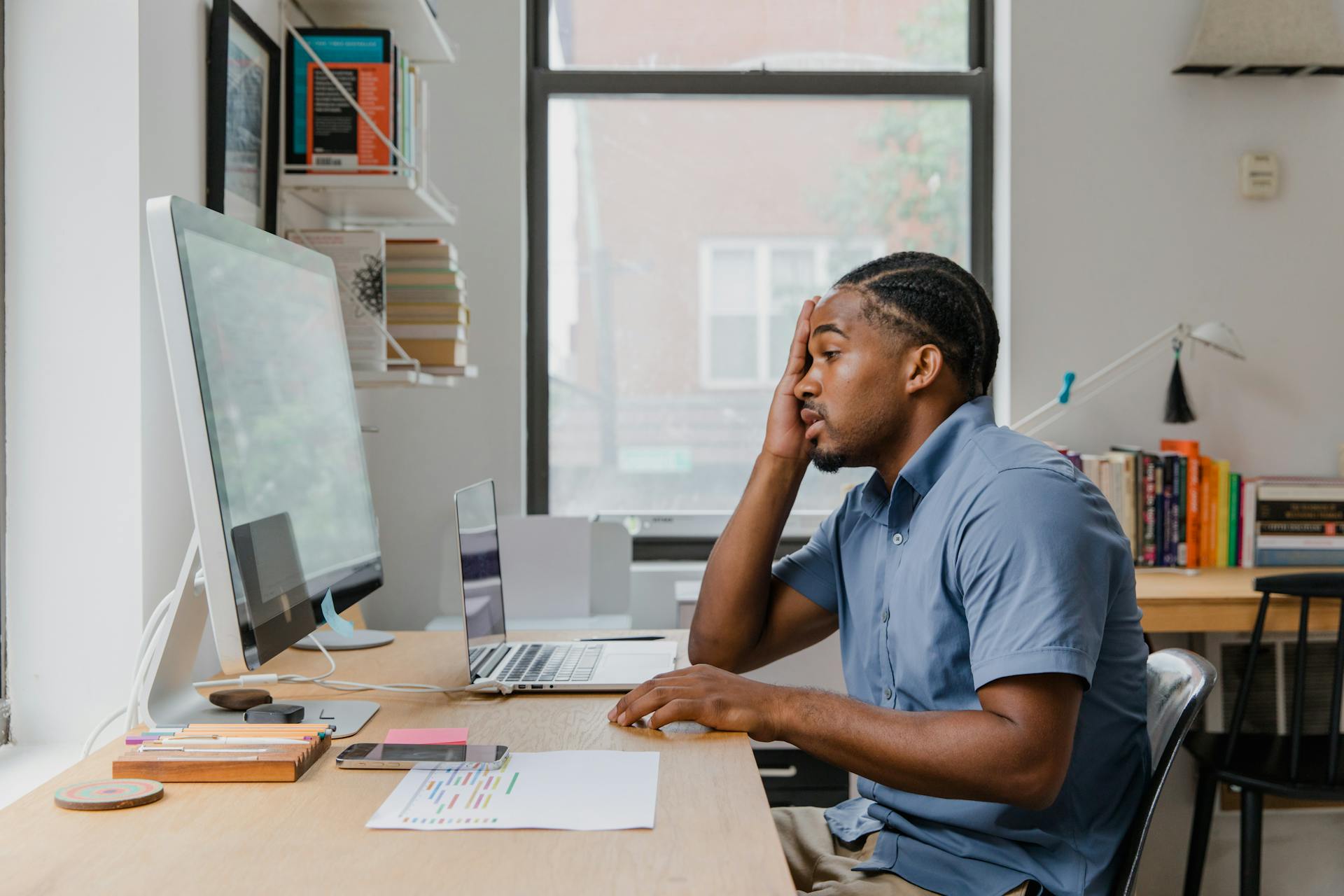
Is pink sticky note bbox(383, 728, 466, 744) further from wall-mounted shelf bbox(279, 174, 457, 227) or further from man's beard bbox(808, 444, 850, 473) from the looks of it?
wall-mounted shelf bbox(279, 174, 457, 227)

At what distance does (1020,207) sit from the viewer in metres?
3.10

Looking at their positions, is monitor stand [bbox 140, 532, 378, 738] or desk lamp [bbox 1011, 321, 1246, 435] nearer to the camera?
monitor stand [bbox 140, 532, 378, 738]

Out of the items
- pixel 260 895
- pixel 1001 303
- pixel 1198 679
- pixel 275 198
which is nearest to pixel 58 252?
pixel 275 198

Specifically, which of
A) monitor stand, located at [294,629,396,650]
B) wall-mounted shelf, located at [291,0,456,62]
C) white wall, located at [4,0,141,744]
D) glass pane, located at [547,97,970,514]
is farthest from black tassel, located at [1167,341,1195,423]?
white wall, located at [4,0,141,744]

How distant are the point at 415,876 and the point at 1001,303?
8.71ft

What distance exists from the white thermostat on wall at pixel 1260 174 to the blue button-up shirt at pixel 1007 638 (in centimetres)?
218

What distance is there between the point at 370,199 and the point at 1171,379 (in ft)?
7.00

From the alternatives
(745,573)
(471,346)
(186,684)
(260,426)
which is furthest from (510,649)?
(471,346)

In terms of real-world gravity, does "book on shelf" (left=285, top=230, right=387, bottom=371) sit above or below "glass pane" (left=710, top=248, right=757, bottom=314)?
below

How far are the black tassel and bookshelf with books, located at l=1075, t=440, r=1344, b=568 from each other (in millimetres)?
154

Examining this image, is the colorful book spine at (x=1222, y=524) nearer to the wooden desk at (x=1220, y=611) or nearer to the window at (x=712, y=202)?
the wooden desk at (x=1220, y=611)

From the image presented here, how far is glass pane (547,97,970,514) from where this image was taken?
3236 millimetres

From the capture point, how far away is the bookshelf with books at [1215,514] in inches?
112

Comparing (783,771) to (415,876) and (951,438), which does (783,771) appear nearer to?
(951,438)
